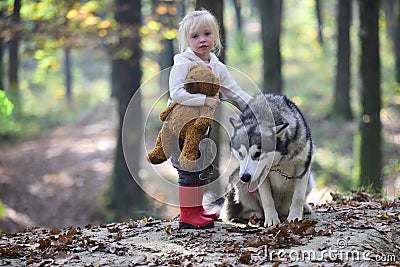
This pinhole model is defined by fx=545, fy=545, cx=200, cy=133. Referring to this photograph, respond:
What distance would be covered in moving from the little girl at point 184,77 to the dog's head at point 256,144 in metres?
0.29

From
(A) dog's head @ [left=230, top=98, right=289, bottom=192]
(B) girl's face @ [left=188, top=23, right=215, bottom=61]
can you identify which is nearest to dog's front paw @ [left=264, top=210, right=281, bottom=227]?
(A) dog's head @ [left=230, top=98, right=289, bottom=192]

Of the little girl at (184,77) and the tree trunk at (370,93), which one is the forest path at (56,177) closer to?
the tree trunk at (370,93)

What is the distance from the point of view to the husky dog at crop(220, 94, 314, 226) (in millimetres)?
4914

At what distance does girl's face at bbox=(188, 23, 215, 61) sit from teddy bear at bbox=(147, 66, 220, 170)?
0.19 meters

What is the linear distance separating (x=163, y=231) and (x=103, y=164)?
39.7ft

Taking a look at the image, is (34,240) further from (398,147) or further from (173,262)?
(398,147)

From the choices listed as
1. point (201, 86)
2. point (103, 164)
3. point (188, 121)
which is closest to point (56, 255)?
point (188, 121)

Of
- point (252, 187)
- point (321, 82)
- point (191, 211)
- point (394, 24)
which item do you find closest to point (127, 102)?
point (191, 211)

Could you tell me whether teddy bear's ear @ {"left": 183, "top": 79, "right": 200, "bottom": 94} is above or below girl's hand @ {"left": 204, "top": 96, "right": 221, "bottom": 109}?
above

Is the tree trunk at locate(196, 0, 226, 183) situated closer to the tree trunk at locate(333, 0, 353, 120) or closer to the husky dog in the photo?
the husky dog

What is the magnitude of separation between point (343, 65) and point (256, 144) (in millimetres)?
14710

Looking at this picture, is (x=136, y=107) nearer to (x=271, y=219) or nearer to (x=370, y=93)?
(x=271, y=219)

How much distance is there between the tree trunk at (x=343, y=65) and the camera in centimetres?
1820

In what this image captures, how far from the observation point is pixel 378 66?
10.2 m
